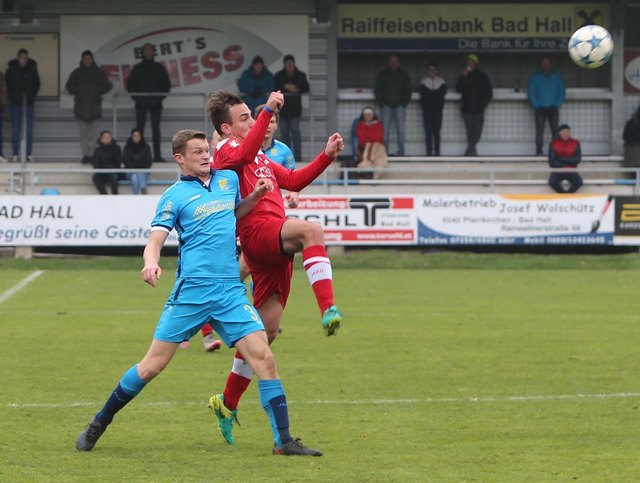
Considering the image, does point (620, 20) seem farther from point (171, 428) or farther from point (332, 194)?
point (171, 428)

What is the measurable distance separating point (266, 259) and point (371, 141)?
61.9 ft

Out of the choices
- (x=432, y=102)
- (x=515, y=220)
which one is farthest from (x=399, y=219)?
(x=432, y=102)

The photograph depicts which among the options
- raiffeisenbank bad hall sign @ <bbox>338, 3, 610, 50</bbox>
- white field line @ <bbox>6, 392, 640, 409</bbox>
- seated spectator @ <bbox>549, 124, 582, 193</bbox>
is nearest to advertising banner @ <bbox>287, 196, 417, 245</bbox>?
seated spectator @ <bbox>549, 124, 582, 193</bbox>

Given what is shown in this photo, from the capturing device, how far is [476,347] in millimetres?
13000

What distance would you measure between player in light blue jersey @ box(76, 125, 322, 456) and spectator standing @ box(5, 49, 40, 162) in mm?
20142

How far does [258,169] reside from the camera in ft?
→ 27.8

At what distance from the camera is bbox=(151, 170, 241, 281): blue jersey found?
25.0 feet

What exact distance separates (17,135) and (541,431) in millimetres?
20974

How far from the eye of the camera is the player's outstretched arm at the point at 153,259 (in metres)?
7.02

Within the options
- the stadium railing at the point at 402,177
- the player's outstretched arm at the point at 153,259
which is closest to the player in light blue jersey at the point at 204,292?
the player's outstretched arm at the point at 153,259

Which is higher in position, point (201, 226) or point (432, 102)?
point (432, 102)

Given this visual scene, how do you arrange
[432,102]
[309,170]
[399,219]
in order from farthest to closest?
[432,102] < [399,219] < [309,170]

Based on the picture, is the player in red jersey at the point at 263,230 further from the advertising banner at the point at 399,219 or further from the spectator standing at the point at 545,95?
the spectator standing at the point at 545,95

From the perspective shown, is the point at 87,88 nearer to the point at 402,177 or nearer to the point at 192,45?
the point at 192,45
